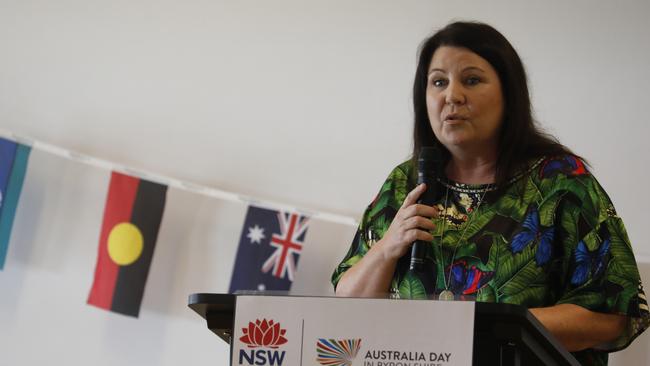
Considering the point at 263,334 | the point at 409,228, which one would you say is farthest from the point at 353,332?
the point at 409,228

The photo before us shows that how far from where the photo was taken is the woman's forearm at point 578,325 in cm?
178

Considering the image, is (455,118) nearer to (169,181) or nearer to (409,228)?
(409,228)

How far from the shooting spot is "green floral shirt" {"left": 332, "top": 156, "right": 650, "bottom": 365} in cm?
190

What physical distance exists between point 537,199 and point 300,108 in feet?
5.83

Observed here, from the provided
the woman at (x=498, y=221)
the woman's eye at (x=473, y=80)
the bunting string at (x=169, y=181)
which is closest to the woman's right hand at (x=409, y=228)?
the woman at (x=498, y=221)

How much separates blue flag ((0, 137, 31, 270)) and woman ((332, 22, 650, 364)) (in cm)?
195

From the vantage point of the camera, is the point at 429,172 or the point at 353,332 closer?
the point at 353,332

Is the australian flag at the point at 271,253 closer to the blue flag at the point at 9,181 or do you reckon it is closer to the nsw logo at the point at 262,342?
the blue flag at the point at 9,181

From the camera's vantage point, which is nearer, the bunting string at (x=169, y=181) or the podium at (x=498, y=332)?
the podium at (x=498, y=332)

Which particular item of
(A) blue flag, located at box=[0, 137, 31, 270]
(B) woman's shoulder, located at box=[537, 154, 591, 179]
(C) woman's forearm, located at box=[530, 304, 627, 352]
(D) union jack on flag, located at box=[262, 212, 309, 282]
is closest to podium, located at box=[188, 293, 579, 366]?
(C) woman's forearm, located at box=[530, 304, 627, 352]

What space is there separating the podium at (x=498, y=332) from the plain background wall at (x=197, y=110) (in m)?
1.91

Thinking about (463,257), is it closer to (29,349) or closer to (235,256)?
(235,256)

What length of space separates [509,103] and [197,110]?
1842mm

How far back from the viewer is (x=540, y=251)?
193 cm
